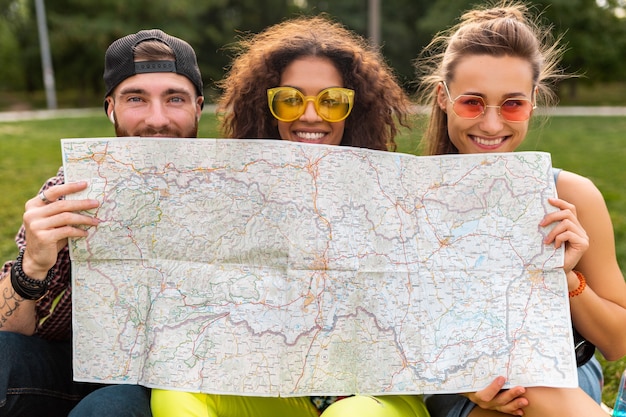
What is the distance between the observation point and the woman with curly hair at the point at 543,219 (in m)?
1.87

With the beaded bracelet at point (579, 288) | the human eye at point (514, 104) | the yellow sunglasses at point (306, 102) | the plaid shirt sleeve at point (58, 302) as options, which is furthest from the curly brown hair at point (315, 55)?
the beaded bracelet at point (579, 288)

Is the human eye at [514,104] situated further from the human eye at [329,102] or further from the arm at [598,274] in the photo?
the human eye at [329,102]

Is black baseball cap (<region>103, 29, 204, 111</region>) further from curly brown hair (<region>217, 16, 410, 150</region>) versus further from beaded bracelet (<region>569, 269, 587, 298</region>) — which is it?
beaded bracelet (<region>569, 269, 587, 298</region>)

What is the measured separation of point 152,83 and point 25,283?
79 cm

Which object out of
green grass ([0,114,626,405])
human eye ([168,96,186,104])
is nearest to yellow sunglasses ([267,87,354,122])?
human eye ([168,96,186,104])

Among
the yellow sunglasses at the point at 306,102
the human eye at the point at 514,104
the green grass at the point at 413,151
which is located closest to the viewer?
the human eye at the point at 514,104

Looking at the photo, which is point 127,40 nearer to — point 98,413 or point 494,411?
point 98,413

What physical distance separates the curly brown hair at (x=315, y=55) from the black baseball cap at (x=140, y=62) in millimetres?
235

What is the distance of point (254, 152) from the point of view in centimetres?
200

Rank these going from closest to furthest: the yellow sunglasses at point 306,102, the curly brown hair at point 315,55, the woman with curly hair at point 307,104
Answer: the woman with curly hair at point 307,104 < the yellow sunglasses at point 306,102 < the curly brown hair at point 315,55

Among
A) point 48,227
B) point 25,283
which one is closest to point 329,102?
point 48,227

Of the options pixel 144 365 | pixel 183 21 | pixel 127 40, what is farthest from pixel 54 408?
pixel 183 21

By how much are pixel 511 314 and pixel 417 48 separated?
89.8 ft

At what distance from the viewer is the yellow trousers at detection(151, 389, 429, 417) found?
1856 millimetres
